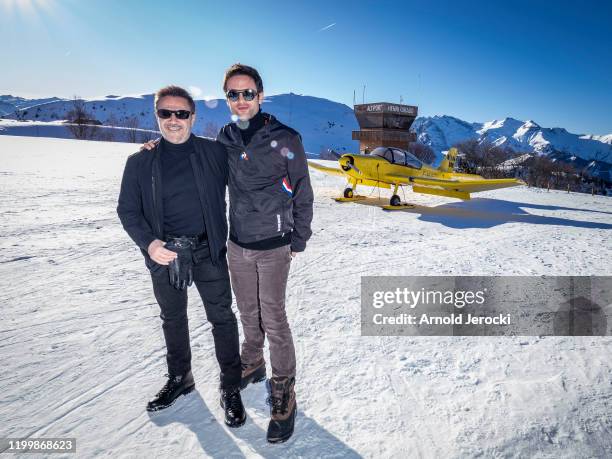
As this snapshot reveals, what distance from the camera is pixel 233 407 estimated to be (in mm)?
2422

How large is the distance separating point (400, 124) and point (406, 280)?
5105 cm

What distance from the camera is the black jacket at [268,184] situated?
2.33 metres

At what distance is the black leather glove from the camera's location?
222cm

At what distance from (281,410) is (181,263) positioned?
4.20 feet

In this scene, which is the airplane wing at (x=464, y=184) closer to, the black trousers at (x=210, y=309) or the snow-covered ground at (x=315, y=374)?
the snow-covered ground at (x=315, y=374)

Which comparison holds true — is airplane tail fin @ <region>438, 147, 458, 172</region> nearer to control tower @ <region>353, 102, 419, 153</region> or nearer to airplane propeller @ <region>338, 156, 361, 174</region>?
airplane propeller @ <region>338, 156, 361, 174</region>

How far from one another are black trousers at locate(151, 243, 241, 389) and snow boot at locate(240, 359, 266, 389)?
0.29 m

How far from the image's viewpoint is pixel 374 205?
11914 millimetres

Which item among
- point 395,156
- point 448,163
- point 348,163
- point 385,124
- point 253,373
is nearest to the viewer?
point 253,373

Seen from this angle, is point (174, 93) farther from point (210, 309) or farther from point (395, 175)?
point (395, 175)

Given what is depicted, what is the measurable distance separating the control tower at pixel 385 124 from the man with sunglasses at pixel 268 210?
49295 mm

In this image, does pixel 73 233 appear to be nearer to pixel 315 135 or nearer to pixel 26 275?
pixel 26 275


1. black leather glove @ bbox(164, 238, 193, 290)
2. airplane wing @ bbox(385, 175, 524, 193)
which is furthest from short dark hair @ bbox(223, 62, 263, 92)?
airplane wing @ bbox(385, 175, 524, 193)

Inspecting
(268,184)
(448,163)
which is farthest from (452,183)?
(268,184)
